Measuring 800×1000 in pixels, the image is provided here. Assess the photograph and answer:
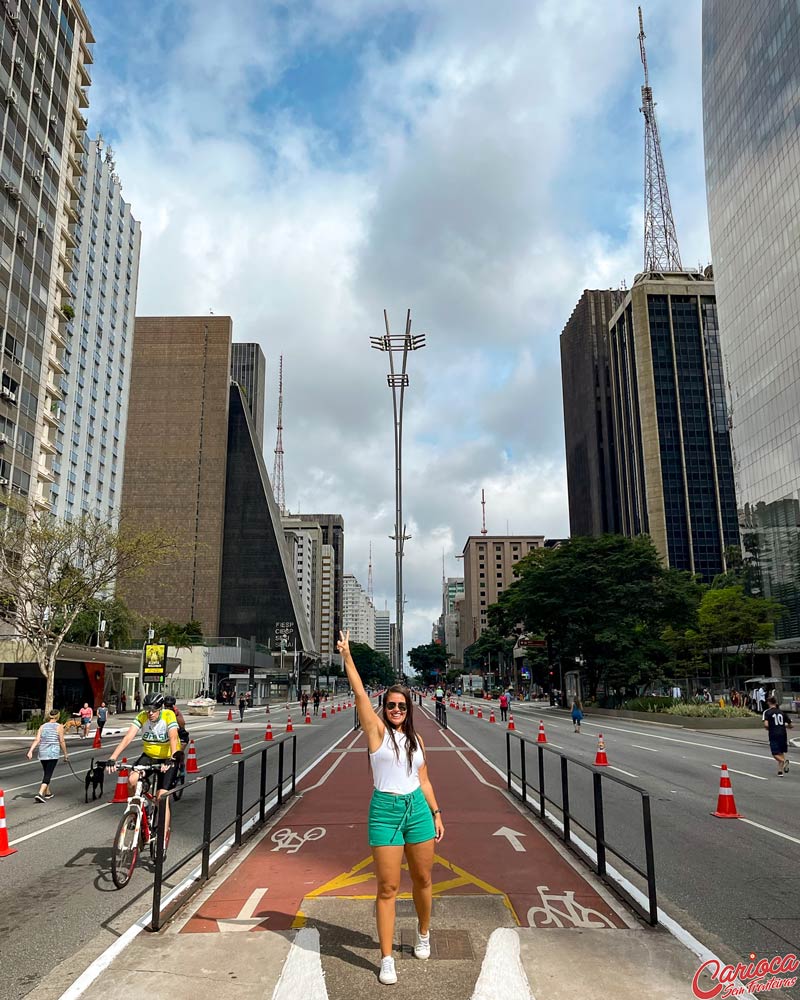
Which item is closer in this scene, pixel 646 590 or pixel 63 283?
pixel 646 590

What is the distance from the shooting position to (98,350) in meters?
77.4

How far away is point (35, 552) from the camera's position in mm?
33312

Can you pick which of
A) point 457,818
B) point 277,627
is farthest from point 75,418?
point 457,818

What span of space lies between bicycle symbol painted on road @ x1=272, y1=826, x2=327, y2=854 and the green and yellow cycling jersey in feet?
5.73

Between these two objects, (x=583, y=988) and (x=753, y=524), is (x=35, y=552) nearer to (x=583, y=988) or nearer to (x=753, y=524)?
(x=583, y=988)

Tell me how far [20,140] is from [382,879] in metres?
62.1

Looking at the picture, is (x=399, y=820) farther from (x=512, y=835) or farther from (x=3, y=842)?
(x=3, y=842)

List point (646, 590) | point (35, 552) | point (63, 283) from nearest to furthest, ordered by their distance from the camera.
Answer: point (35, 552)
point (646, 590)
point (63, 283)

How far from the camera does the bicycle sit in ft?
25.0

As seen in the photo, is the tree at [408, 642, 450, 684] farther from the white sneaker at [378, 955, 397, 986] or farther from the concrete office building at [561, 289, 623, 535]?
the white sneaker at [378, 955, 397, 986]

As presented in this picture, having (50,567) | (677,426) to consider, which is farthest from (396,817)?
→ (677,426)

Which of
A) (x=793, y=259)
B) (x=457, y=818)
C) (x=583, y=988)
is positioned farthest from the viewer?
(x=793, y=259)

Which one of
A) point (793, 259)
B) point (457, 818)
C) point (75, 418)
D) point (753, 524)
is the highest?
point (793, 259)

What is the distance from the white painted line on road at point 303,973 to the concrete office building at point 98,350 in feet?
226
